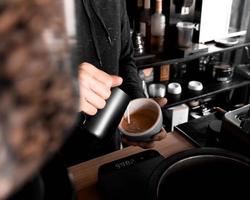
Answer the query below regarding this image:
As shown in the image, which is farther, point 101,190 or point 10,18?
point 101,190

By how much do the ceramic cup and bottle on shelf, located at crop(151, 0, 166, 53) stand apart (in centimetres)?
102

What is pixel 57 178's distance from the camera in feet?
1.43

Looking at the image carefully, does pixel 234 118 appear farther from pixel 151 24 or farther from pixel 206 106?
pixel 206 106

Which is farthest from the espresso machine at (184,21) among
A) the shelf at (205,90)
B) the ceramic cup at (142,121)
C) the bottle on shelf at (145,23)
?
the ceramic cup at (142,121)

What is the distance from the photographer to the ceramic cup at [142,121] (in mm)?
764

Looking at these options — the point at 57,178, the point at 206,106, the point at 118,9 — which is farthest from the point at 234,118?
the point at 206,106

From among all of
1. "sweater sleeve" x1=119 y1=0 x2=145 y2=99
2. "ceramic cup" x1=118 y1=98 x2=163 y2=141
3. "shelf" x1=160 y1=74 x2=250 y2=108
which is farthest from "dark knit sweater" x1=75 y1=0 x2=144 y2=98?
"shelf" x1=160 y1=74 x2=250 y2=108

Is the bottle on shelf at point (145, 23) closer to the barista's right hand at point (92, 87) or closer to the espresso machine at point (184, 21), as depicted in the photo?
the espresso machine at point (184, 21)

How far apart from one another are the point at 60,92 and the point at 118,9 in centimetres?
103

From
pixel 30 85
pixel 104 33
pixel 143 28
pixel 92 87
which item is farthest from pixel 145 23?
pixel 30 85

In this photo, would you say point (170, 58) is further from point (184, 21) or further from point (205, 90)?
point (205, 90)

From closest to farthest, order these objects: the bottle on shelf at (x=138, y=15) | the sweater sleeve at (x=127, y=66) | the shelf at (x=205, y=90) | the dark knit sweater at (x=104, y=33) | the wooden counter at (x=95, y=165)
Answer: the wooden counter at (x=95, y=165) < the dark knit sweater at (x=104, y=33) < the sweater sleeve at (x=127, y=66) < the bottle on shelf at (x=138, y=15) < the shelf at (x=205, y=90)

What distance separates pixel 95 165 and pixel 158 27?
120 cm

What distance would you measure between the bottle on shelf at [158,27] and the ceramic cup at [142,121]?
40.0 inches
